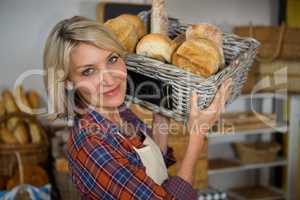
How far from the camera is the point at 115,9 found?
1.85 meters

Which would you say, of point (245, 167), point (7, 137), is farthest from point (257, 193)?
point (7, 137)

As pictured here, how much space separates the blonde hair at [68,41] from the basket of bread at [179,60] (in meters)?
0.07

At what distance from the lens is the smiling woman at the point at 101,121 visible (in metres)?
0.73

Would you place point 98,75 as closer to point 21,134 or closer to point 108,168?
point 108,168

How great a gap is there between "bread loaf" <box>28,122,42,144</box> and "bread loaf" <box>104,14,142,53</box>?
0.92 meters

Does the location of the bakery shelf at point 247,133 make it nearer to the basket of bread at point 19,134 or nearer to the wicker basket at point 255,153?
the wicker basket at point 255,153

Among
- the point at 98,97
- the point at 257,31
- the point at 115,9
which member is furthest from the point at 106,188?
the point at 257,31

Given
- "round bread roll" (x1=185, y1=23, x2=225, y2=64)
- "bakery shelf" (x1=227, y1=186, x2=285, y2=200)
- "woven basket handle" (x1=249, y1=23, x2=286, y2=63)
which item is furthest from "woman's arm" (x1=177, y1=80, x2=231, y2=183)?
"bakery shelf" (x1=227, y1=186, x2=285, y2=200)

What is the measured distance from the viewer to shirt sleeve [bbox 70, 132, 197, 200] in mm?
716

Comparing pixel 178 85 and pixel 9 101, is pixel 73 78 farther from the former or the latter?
pixel 9 101

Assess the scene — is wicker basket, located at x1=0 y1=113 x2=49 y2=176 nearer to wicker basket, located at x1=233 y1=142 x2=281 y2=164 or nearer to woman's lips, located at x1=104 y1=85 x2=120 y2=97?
woman's lips, located at x1=104 y1=85 x2=120 y2=97

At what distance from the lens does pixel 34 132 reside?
5.42 feet

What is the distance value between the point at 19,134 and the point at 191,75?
Result: 1.12m

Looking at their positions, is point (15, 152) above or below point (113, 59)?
below
